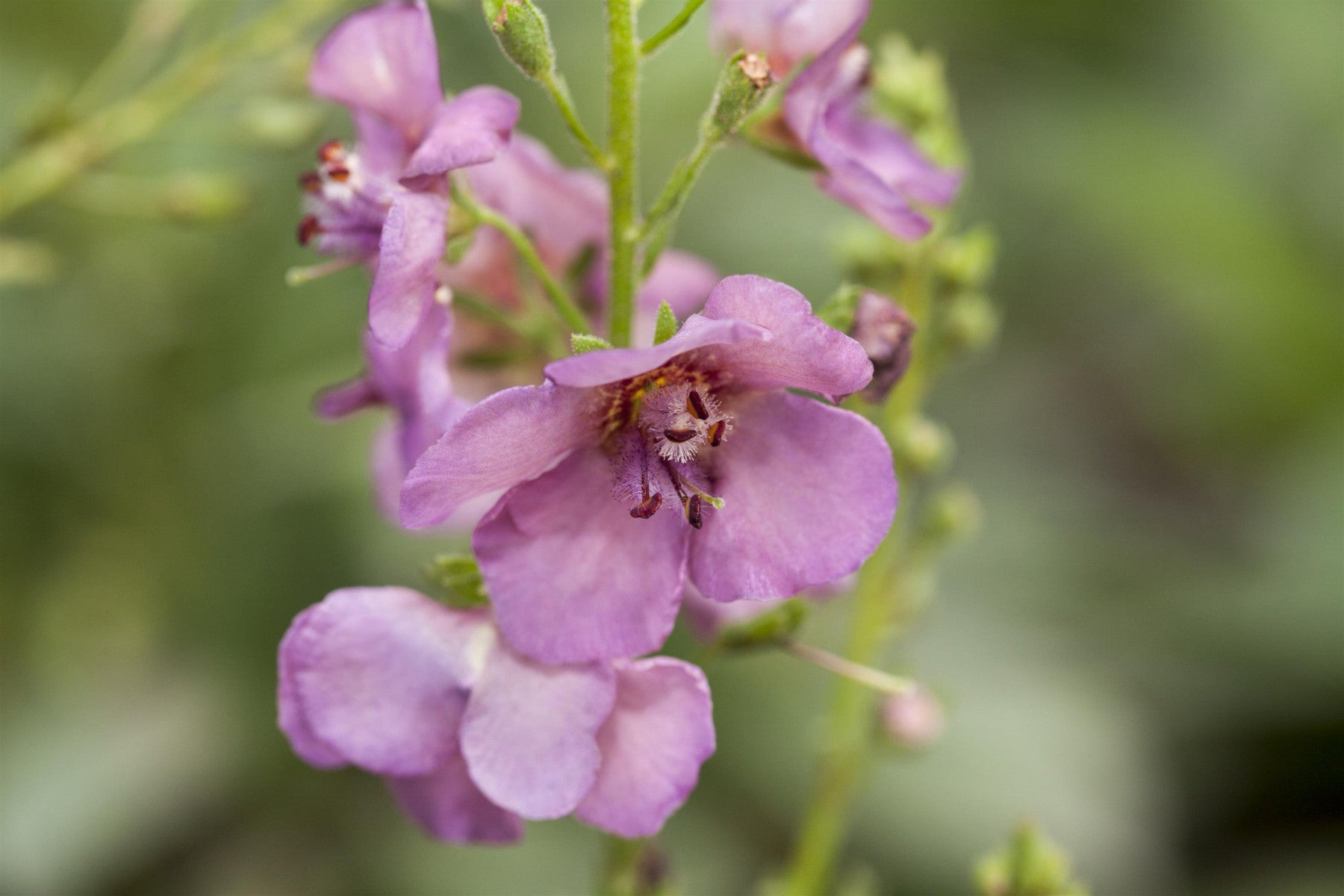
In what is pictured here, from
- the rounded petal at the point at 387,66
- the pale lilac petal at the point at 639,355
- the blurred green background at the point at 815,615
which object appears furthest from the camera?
the blurred green background at the point at 815,615

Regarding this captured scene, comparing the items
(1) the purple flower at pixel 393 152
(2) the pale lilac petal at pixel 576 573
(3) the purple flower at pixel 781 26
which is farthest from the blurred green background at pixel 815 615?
(2) the pale lilac petal at pixel 576 573

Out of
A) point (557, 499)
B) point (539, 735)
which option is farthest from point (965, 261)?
point (539, 735)

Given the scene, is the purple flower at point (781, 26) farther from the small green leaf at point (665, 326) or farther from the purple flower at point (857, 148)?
the small green leaf at point (665, 326)

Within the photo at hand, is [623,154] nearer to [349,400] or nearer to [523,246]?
[523,246]

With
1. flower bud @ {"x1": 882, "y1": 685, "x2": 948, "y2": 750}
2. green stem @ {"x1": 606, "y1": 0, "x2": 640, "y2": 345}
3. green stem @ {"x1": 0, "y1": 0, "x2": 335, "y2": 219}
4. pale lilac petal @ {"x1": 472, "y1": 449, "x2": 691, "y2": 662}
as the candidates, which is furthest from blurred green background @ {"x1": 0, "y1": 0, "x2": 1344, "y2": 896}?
pale lilac petal @ {"x1": 472, "y1": 449, "x2": 691, "y2": 662}

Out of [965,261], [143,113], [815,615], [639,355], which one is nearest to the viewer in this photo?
[639,355]

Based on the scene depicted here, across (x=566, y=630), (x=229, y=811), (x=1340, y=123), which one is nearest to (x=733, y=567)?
(x=566, y=630)

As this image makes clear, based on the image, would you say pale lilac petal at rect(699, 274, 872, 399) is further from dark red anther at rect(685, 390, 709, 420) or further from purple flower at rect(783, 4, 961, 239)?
purple flower at rect(783, 4, 961, 239)

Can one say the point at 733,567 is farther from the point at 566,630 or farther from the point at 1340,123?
the point at 1340,123
